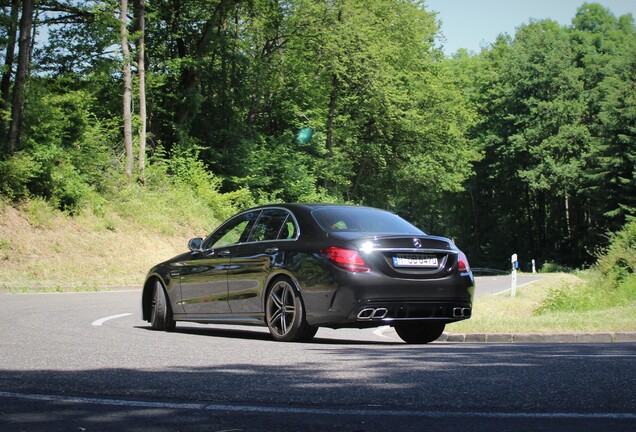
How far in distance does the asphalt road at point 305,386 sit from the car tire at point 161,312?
1.76 m

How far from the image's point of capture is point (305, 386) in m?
6.67

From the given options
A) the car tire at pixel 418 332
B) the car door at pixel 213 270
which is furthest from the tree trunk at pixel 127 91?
the car tire at pixel 418 332

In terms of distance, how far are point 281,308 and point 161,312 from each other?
2754 millimetres

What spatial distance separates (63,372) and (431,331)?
17.8ft

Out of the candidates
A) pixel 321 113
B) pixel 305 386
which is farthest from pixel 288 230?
pixel 321 113

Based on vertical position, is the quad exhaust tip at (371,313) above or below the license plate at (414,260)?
below

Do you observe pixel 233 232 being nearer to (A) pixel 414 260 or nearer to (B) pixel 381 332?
(A) pixel 414 260

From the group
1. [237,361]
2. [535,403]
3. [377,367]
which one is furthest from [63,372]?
[535,403]

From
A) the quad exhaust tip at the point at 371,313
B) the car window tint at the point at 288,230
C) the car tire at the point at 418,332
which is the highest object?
the car window tint at the point at 288,230

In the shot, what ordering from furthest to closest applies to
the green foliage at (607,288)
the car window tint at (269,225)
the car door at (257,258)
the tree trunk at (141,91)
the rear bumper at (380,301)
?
the tree trunk at (141,91)
the green foliage at (607,288)
the car window tint at (269,225)
the car door at (257,258)
the rear bumper at (380,301)

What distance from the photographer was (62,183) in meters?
31.6

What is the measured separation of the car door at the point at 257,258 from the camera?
11.0 metres

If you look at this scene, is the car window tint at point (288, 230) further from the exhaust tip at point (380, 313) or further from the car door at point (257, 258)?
the exhaust tip at point (380, 313)

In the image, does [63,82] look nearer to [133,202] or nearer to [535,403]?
[133,202]
